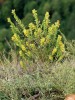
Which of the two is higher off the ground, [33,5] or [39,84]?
[33,5]

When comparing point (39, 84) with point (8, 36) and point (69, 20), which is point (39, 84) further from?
point (69, 20)

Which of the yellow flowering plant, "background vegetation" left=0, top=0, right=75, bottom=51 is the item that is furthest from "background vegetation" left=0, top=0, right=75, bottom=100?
"background vegetation" left=0, top=0, right=75, bottom=51

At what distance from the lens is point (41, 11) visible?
1662cm

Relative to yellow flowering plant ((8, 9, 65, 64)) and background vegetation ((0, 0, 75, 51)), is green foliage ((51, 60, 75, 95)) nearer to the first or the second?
yellow flowering plant ((8, 9, 65, 64))

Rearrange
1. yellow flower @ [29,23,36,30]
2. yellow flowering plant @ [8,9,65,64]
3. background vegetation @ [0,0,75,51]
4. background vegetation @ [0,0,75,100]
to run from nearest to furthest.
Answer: background vegetation @ [0,0,75,100], yellow flowering plant @ [8,9,65,64], yellow flower @ [29,23,36,30], background vegetation @ [0,0,75,51]

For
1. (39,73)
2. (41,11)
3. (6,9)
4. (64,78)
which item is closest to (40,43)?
(39,73)

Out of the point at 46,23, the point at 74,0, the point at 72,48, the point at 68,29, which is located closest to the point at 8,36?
the point at 68,29

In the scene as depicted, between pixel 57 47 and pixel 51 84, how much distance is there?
177cm

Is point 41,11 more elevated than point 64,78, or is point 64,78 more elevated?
point 41,11

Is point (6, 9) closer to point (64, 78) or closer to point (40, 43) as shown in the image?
point (40, 43)

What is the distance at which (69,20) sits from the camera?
639 inches

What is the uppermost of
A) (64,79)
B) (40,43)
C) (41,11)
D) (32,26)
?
(41,11)

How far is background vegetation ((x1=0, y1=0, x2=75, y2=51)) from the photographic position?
49.8ft

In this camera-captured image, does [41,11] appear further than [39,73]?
Yes
